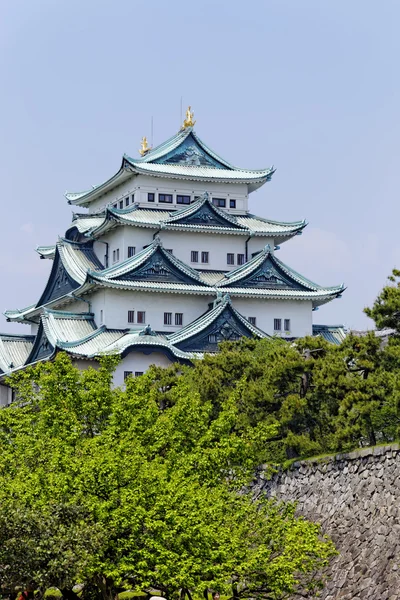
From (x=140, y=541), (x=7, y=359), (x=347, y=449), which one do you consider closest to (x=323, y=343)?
(x=347, y=449)

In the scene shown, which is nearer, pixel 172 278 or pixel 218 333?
pixel 218 333

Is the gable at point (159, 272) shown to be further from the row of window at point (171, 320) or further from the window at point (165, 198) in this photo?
the window at point (165, 198)

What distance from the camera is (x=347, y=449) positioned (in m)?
32.9

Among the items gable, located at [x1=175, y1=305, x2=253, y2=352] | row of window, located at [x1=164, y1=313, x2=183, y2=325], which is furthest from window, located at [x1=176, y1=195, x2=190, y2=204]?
gable, located at [x1=175, y1=305, x2=253, y2=352]

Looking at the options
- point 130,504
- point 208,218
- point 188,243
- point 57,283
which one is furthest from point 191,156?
point 130,504

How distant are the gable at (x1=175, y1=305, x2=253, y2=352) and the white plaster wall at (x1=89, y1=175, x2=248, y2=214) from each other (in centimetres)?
942

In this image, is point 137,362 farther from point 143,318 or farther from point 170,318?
point 170,318

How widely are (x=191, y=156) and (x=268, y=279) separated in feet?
30.4

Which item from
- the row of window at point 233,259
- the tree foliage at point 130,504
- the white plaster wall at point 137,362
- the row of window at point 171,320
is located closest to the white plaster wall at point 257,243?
the row of window at point 233,259

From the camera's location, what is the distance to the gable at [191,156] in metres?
62.2

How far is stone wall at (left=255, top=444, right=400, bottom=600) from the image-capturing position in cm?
2808

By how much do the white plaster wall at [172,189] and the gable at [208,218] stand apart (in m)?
2.41

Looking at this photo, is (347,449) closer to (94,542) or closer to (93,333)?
(94,542)

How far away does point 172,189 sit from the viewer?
61375mm
